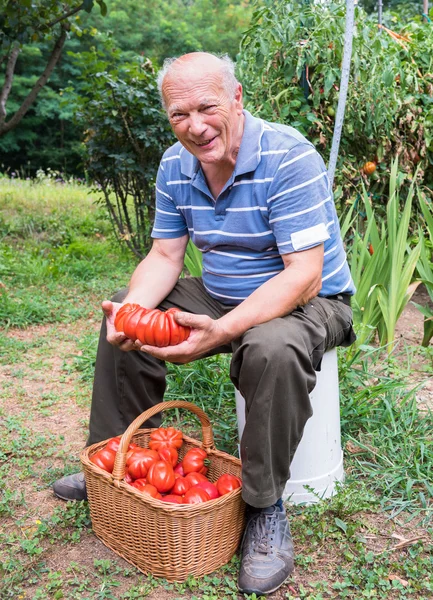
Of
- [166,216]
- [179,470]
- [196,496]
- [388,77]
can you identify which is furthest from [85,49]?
[196,496]

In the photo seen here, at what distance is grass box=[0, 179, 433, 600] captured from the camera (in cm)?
194

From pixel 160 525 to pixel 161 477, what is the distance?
0.19 meters

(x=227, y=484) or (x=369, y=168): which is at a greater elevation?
(x=369, y=168)

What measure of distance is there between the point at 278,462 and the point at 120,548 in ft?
1.96

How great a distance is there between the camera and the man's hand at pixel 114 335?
2.12m

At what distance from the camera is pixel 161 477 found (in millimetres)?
2045

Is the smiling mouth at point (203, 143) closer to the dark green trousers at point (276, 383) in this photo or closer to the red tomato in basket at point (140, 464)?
the dark green trousers at point (276, 383)

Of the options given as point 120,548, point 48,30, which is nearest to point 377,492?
point 120,548

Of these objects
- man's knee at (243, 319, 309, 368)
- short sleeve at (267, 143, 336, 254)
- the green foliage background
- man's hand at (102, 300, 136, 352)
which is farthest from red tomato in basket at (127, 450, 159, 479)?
the green foliage background

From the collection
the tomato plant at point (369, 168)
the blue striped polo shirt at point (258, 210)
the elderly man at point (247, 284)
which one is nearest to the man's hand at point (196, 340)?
the elderly man at point (247, 284)

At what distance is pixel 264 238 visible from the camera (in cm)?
Answer: 217

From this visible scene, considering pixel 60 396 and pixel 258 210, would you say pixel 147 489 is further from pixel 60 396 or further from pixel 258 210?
pixel 60 396

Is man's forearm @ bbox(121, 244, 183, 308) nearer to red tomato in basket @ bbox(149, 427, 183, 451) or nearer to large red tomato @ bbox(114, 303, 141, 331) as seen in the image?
large red tomato @ bbox(114, 303, 141, 331)

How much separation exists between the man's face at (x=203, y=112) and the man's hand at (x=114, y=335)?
0.59 meters
